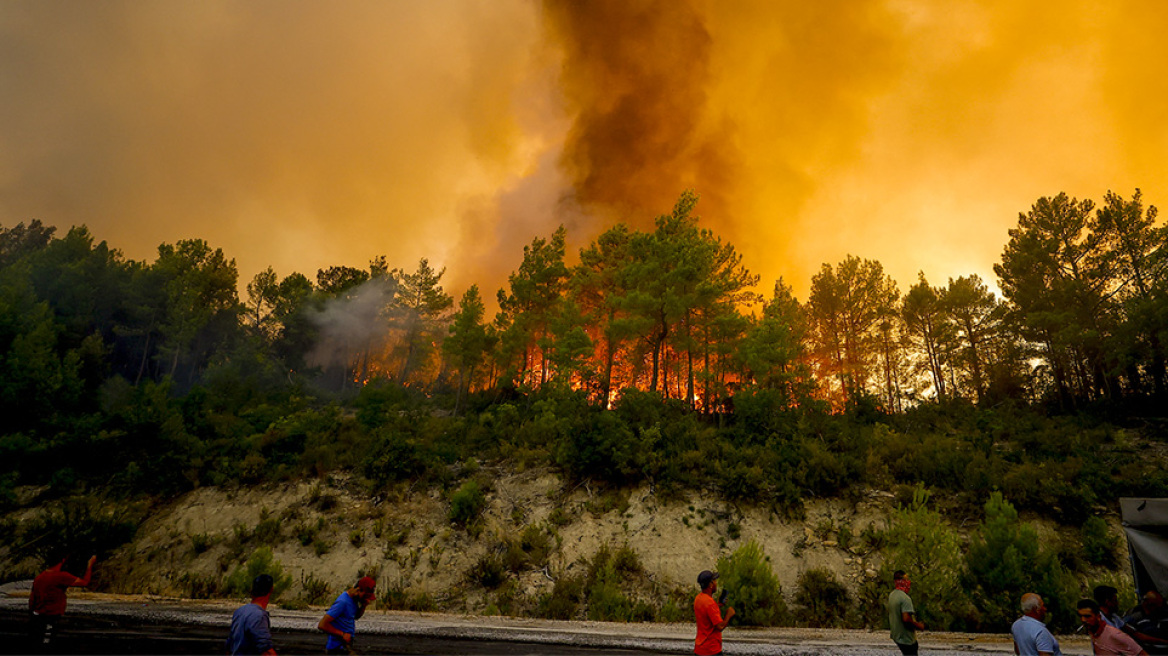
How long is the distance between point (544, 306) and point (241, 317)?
35850mm

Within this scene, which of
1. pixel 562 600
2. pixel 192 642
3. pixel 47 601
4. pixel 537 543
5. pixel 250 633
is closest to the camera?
pixel 250 633

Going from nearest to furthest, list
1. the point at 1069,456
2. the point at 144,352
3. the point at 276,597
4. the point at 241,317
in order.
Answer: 1. the point at 276,597
2. the point at 1069,456
3. the point at 144,352
4. the point at 241,317

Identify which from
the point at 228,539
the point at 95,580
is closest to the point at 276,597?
the point at 228,539

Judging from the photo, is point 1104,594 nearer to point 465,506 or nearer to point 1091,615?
point 1091,615

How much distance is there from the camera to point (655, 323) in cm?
2970

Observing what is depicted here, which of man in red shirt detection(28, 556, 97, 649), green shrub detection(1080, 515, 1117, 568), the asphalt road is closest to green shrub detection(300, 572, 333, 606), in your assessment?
the asphalt road

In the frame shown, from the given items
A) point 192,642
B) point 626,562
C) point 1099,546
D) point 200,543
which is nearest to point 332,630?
point 192,642

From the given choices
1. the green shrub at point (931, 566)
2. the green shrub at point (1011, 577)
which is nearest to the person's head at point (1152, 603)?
the green shrub at point (931, 566)

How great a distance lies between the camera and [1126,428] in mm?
26688

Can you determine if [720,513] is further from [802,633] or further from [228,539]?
[228,539]

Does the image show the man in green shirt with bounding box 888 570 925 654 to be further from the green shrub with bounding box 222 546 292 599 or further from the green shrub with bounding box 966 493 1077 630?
the green shrub with bounding box 222 546 292 599

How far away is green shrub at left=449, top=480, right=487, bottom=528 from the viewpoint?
21.3 metres

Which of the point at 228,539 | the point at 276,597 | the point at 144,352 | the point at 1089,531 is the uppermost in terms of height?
the point at 144,352

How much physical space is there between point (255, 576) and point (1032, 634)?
20520 mm
